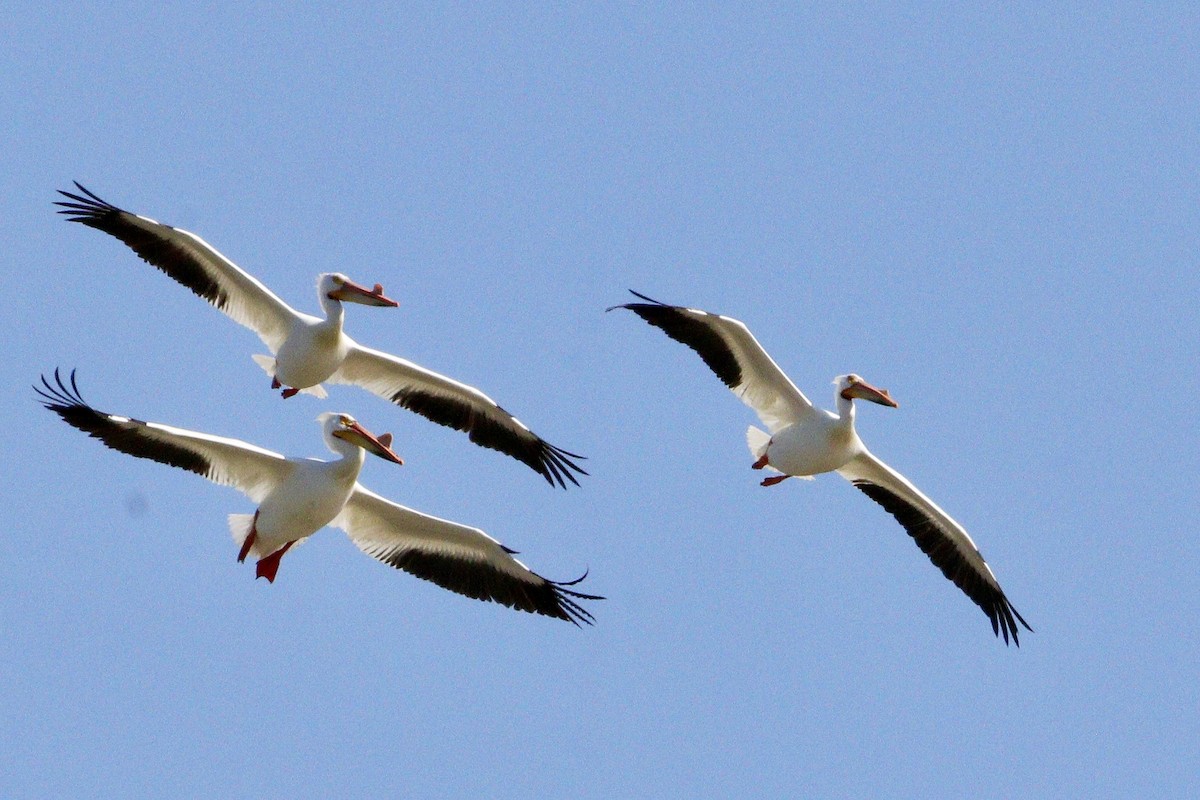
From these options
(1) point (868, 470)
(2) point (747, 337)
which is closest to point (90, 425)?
(2) point (747, 337)

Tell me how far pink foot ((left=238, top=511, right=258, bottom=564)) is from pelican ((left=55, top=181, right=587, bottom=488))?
6.01 ft

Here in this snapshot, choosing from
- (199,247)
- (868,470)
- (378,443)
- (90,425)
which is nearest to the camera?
(90,425)

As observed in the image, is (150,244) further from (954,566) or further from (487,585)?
(954,566)

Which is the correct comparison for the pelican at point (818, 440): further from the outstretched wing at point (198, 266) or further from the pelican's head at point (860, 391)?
the outstretched wing at point (198, 266)

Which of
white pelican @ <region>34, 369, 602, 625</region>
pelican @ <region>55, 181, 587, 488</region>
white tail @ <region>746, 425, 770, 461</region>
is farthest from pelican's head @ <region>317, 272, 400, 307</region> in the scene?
white tail @ <region>746, 425, 770, 461</region>

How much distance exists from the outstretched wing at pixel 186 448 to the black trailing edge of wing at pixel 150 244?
6.94 feet

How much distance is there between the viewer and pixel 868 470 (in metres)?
16.0

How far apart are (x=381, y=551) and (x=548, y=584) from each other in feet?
4.23

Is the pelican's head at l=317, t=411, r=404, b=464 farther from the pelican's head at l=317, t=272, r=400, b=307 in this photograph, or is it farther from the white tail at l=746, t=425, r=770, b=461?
the white tail at l=746, t=425, r=770, b=461

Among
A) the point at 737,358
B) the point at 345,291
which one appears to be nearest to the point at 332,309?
the point at 345,291

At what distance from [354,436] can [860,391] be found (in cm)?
440

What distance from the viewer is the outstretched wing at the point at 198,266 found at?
14609mm

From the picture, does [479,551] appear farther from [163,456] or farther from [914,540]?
[914,540]

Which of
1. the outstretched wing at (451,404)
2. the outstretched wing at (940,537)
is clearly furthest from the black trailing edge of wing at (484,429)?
the outstretched wing at (940,537)
